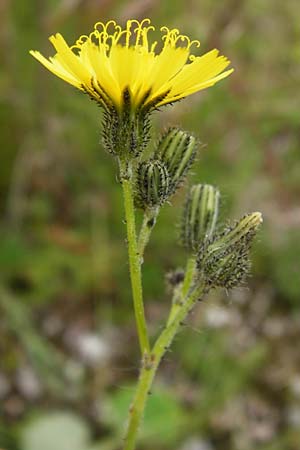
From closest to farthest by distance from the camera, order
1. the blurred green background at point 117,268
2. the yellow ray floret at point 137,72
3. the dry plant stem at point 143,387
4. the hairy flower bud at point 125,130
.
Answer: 1. the yellow ray floret at point 137,72
2. the hairy flower bud at point 125,130
3. the dry plant stem at point 143,387
4. the blurred green background at point 117,268

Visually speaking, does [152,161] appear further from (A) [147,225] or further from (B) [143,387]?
(B) [143,387]

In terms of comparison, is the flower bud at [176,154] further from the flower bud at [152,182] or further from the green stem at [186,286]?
the green stem at [186,286]

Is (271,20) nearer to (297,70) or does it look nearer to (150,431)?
(297,70)

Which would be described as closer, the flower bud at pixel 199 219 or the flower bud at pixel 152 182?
the flower bud at pixel 152 182

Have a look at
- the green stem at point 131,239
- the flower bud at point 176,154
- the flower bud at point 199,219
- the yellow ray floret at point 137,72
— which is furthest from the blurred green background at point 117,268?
the yellow ray floret at point 137,72

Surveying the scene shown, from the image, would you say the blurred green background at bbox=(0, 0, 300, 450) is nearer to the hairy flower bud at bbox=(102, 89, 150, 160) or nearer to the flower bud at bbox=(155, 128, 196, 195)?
the flower bud at bbox=(155, 128, 196, 195)

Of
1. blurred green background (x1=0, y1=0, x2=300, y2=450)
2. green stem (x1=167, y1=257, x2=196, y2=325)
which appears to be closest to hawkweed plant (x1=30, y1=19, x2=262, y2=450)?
green stem (x1=167, y1=257, x2=196, y2=325)

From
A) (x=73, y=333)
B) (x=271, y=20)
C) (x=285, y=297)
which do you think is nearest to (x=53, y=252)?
(x=73, y=333)

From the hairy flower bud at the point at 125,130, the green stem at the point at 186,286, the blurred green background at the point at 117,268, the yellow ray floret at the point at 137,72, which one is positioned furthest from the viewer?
the blurred green background at the point at 117,268
